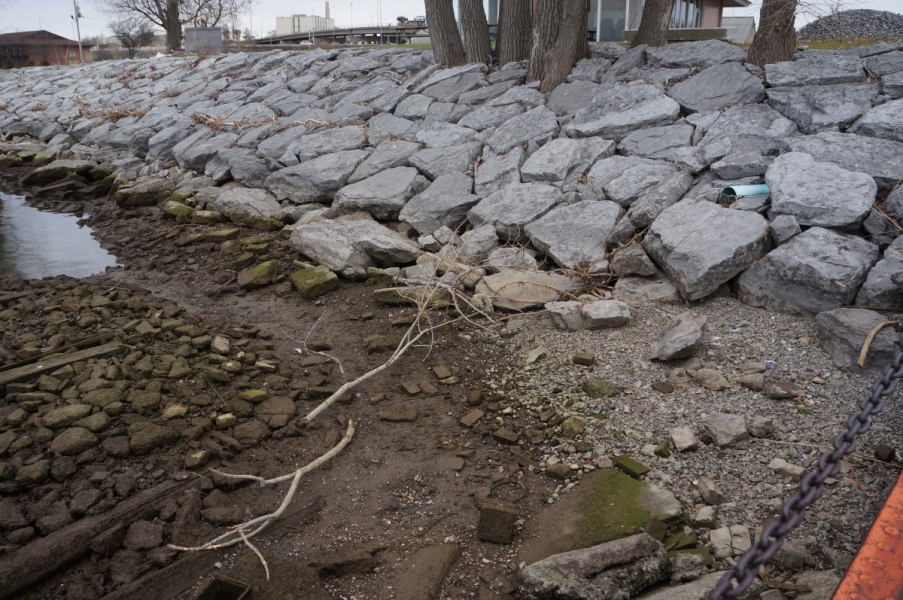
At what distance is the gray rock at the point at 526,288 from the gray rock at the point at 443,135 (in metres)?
2.88

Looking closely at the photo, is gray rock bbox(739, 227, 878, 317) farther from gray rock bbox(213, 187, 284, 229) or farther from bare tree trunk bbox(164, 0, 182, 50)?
bare tree trunk bbox(164, 0, 182, 50)

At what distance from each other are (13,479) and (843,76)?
7176 millimetres


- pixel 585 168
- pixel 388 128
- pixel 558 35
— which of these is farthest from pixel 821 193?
pixel 388 128

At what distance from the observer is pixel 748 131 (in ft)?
18.9

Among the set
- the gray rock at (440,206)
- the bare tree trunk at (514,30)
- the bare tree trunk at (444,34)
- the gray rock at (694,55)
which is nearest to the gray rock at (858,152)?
the gray rock at (694,55)

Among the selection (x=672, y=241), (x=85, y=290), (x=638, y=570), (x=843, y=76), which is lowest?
(x=638, y=570)

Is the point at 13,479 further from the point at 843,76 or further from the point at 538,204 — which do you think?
the point at 843,76

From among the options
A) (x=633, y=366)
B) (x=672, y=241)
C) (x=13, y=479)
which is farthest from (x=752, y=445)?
(x=13, y=479)

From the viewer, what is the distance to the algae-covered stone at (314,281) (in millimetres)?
5449

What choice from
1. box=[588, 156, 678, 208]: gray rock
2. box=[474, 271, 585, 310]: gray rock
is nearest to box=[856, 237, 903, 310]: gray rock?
box=[474, 271, 585, 310]: gray rock

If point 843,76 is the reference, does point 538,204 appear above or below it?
below

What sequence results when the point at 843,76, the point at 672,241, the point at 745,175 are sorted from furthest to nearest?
1. the point at 843,76
2. the point at 745,175
3. the point at 672,241

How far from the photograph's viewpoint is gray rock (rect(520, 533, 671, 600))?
2.47m

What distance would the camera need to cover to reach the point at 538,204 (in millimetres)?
5871
